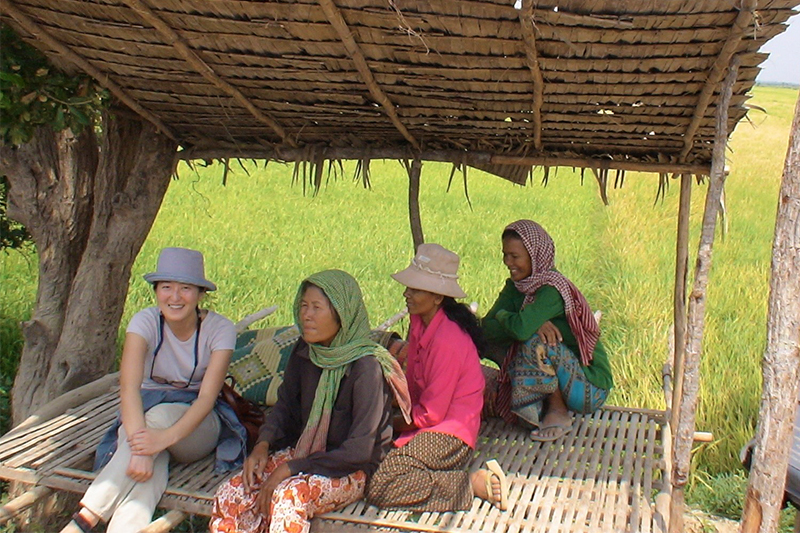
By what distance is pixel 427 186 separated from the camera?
12.1m

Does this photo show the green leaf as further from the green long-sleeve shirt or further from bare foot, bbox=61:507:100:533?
the green long-sleeve shirt

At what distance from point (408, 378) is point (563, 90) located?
1198mm

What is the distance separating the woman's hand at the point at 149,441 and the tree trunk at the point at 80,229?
3.53ft

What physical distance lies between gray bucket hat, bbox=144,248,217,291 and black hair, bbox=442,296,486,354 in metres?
0.87

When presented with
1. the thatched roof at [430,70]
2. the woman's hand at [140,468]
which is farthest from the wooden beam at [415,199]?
the woman's hand at [140,468]

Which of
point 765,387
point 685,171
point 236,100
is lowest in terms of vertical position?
point 765,387

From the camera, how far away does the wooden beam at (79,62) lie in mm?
2594

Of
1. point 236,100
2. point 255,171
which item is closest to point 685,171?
point 236,100

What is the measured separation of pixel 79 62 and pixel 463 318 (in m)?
1.62

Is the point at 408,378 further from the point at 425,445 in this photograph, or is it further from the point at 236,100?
the point at 236,100

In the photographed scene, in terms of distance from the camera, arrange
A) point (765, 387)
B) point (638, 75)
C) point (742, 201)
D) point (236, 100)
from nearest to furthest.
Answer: point (765, 387) < point (638, 75) < point (236, 100) < point (742, 201)

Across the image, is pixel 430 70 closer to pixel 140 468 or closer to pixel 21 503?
pixel 140 468

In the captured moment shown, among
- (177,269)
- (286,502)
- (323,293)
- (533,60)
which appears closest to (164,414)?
(177,269)

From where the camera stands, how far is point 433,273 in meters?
2.99
